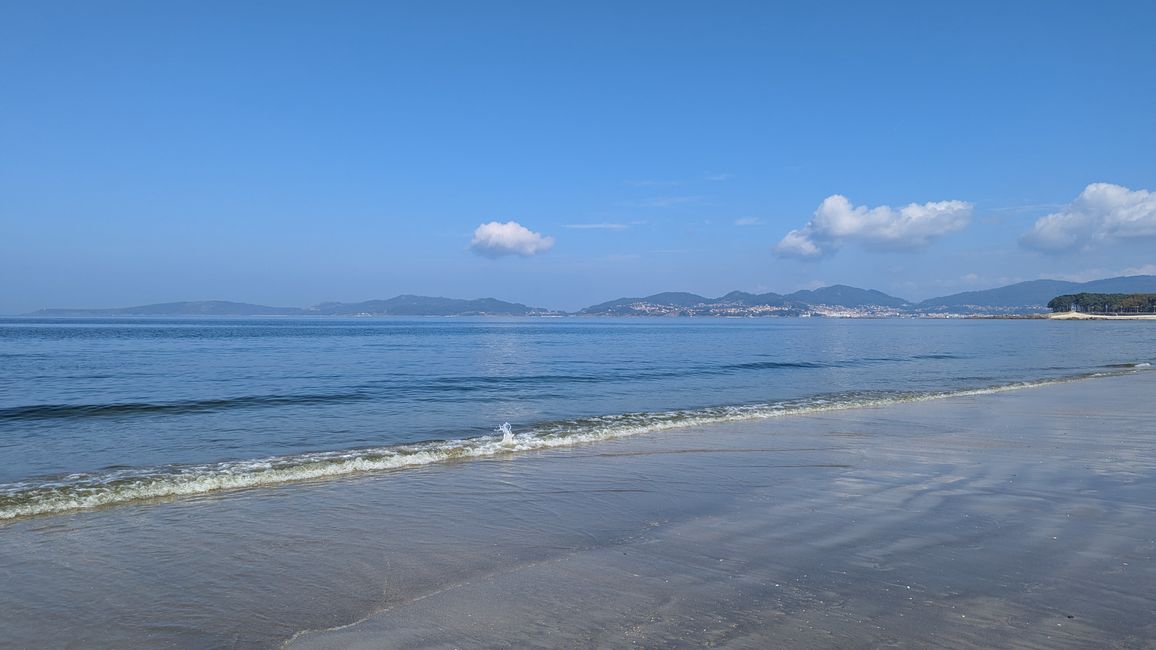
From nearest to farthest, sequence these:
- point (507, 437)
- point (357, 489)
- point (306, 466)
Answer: point (357, 489), point (306, 466), point (507, 437)

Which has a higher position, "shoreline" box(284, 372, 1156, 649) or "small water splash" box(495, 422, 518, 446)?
"shoreline" box(284, 372, 1156, 649)

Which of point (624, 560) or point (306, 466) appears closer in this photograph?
point (624, 560)

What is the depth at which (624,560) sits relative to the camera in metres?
6.82

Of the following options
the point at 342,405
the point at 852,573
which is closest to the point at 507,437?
the point at 342,405

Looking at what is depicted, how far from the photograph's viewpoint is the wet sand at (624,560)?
5.15 m

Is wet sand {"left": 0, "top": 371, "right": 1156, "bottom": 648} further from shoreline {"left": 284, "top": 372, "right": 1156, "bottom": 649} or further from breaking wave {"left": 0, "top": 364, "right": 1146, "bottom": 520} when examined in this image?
breaking wave {"left": 0, "top": 364, "right": 1146, "bottom": 520}

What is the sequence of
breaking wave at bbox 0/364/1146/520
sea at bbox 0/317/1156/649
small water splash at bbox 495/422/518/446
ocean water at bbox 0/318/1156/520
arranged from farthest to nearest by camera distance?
small water splash at bbox 495/422/518/446
ocean water at bbox 0/318/1156/520
breaking wave at bbox 0/364/1146/520
sea at bbox 0/317/1156/649

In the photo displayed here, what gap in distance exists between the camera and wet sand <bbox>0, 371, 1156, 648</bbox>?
5148 millimetres

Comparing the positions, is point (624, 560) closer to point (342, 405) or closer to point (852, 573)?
→ point (852, 573)

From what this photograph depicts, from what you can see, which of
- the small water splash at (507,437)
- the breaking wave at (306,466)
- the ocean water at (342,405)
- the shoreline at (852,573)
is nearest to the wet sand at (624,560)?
the shoreline at (852,573)

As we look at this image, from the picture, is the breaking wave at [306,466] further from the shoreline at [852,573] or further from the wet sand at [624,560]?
the shoreline at [852,573]

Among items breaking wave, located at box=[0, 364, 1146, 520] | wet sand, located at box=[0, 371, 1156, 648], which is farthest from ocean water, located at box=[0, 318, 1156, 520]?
wet sand, located at box=[0, 371, 1156, 648]

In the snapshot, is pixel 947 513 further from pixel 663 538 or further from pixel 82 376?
pixel 82 376

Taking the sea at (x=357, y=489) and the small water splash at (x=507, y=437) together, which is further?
the small water splash at (x=507, y=437)
